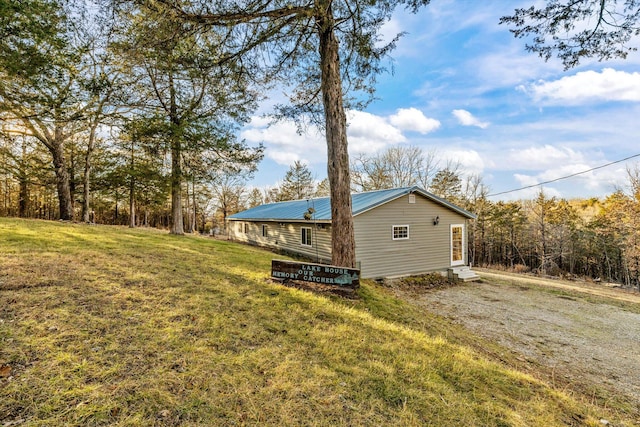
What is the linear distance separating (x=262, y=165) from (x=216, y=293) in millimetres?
10013

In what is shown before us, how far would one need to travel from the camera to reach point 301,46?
21.4 ft

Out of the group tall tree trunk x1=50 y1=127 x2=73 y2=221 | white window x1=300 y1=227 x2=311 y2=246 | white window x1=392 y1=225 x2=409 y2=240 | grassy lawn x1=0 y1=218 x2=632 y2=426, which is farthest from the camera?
white window x1=300 y1=227 x2=311 y2=246

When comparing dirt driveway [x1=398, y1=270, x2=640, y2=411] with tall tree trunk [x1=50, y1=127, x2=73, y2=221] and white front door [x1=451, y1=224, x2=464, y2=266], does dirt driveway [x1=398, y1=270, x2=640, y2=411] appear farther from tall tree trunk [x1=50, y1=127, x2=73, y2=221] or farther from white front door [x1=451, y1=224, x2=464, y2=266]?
tall tree trunk [x1=50, y1=127, x2=73, y2=221]

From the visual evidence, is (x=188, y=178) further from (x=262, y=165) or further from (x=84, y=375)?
(x=84, y=375)

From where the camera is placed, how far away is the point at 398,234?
11.4 metres

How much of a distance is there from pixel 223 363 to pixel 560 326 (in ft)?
27.4

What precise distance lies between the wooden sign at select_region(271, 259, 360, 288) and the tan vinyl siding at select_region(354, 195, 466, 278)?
16.8ft

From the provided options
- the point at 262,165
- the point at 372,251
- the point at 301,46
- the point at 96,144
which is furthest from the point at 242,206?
the point at 301,46

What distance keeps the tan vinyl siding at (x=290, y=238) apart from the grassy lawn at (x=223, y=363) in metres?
7.21

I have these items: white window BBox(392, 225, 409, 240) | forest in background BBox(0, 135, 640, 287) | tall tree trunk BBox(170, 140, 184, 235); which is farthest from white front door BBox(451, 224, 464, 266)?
tall tree trunk BBox(170, 140, 184, 235)

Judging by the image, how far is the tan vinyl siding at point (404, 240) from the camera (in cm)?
1059

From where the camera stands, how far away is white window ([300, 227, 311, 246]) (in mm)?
13375

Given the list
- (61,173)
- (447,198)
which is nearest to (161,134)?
(61,173)

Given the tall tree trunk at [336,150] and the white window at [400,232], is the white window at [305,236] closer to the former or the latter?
the white window at [400,232]
